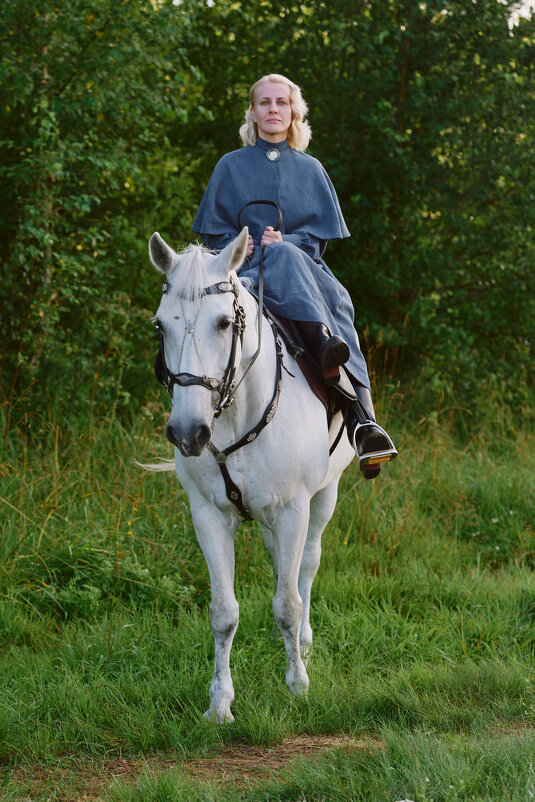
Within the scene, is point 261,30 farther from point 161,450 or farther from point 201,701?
point 201,701

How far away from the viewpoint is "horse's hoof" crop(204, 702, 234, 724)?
3.63 meters

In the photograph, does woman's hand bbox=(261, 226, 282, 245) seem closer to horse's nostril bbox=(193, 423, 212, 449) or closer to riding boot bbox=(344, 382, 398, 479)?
riding boot bbox=(344, 382, 398, 479)

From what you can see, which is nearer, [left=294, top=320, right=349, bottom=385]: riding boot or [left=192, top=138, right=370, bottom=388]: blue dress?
[left=294, top=320, right=349, bottom=385]: riding boot

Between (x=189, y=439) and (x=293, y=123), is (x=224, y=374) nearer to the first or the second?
(x=189, y=439)

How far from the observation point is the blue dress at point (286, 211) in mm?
4117

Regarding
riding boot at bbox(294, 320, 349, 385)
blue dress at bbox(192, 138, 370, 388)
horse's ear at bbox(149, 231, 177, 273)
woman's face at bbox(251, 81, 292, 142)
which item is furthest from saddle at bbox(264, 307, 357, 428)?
woman's face at bbox(251, 81, 292, 142)

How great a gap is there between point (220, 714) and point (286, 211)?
8.11 ft

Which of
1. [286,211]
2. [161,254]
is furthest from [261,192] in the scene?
[161,254]

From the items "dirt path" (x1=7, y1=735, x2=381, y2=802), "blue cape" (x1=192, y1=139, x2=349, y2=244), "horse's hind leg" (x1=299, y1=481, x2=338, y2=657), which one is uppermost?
"blue cape" (x1=192, y1=139, x2=349, y2=244)

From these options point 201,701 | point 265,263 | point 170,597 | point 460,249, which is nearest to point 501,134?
point 460,249

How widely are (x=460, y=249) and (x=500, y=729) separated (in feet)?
20.7

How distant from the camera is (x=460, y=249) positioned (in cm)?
886

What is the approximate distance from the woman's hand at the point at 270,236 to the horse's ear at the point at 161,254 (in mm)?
916

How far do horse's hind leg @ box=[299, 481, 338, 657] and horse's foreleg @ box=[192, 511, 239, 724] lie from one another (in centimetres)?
67
